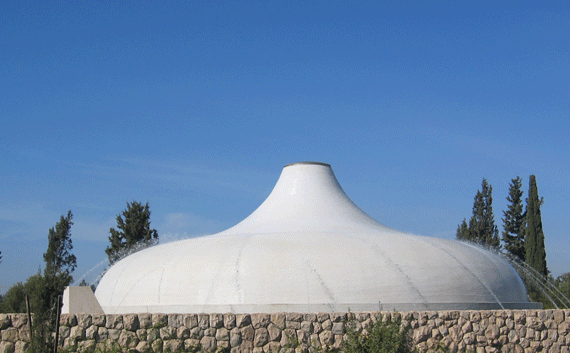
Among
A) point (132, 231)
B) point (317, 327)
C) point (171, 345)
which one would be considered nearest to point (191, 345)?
point (171, 345)

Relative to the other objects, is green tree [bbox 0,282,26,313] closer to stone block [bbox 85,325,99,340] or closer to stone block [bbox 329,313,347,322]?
stone block [bbox 85,325,99,340]

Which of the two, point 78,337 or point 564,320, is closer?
point 78,337

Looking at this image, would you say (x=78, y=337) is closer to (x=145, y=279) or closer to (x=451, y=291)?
(x=145, y=279)

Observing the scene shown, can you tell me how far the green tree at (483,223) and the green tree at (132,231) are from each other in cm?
1735

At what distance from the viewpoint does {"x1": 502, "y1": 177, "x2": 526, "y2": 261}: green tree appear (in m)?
35.5

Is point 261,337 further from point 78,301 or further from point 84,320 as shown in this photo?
point 78,301

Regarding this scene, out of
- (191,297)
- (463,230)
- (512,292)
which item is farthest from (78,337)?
(463,230)

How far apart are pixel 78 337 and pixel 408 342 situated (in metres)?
5.24

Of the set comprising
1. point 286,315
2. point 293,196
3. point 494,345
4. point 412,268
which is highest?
point 293,196

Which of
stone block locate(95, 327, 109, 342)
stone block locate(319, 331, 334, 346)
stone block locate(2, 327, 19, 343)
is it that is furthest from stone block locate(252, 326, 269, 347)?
stone block locate(2, 327, 19, 343)

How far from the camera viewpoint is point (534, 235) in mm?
29422

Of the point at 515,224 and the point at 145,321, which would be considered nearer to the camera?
the point at 145,321

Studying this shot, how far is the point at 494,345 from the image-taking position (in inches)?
423

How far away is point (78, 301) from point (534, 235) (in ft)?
76.6
